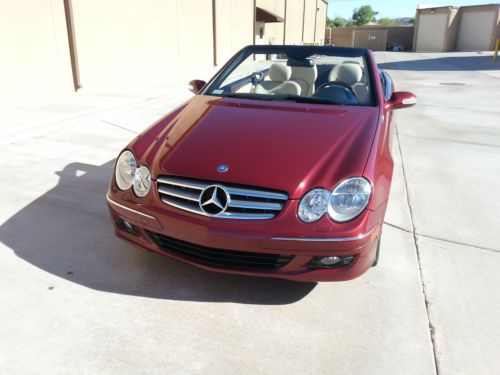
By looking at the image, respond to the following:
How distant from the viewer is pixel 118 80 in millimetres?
11398

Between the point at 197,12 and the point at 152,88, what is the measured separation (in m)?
6.08

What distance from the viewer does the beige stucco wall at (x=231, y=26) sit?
18.5m

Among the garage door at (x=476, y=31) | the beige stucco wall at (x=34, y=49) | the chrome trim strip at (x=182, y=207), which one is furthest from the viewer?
the garage door at (x=476, y=31)

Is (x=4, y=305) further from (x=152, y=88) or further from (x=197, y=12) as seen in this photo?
(x=197, y=12)

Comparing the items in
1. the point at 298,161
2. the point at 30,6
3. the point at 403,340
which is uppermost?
the point at 30,6

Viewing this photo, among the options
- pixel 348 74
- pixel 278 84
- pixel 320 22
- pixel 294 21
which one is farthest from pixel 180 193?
pixel 320 22

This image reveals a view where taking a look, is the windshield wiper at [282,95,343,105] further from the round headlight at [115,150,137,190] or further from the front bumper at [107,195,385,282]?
the round headlight at [115,150,137,190]

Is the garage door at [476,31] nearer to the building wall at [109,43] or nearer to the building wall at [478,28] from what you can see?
the building wall at [478,28]

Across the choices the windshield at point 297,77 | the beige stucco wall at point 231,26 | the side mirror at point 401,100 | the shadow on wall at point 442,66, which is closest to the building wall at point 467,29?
the shadow on wall at point 442,66

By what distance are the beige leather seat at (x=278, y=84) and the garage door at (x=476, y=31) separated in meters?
44.1

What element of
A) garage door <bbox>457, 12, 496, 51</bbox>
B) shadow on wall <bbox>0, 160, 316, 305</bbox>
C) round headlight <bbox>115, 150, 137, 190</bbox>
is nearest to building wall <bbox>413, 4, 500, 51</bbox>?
garage door <bbox>457, 12, 496, 51</bbox>

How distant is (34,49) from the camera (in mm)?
8758

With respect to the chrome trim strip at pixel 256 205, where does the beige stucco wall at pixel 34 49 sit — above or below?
above

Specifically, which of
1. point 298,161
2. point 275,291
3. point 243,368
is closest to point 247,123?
point 298,161
